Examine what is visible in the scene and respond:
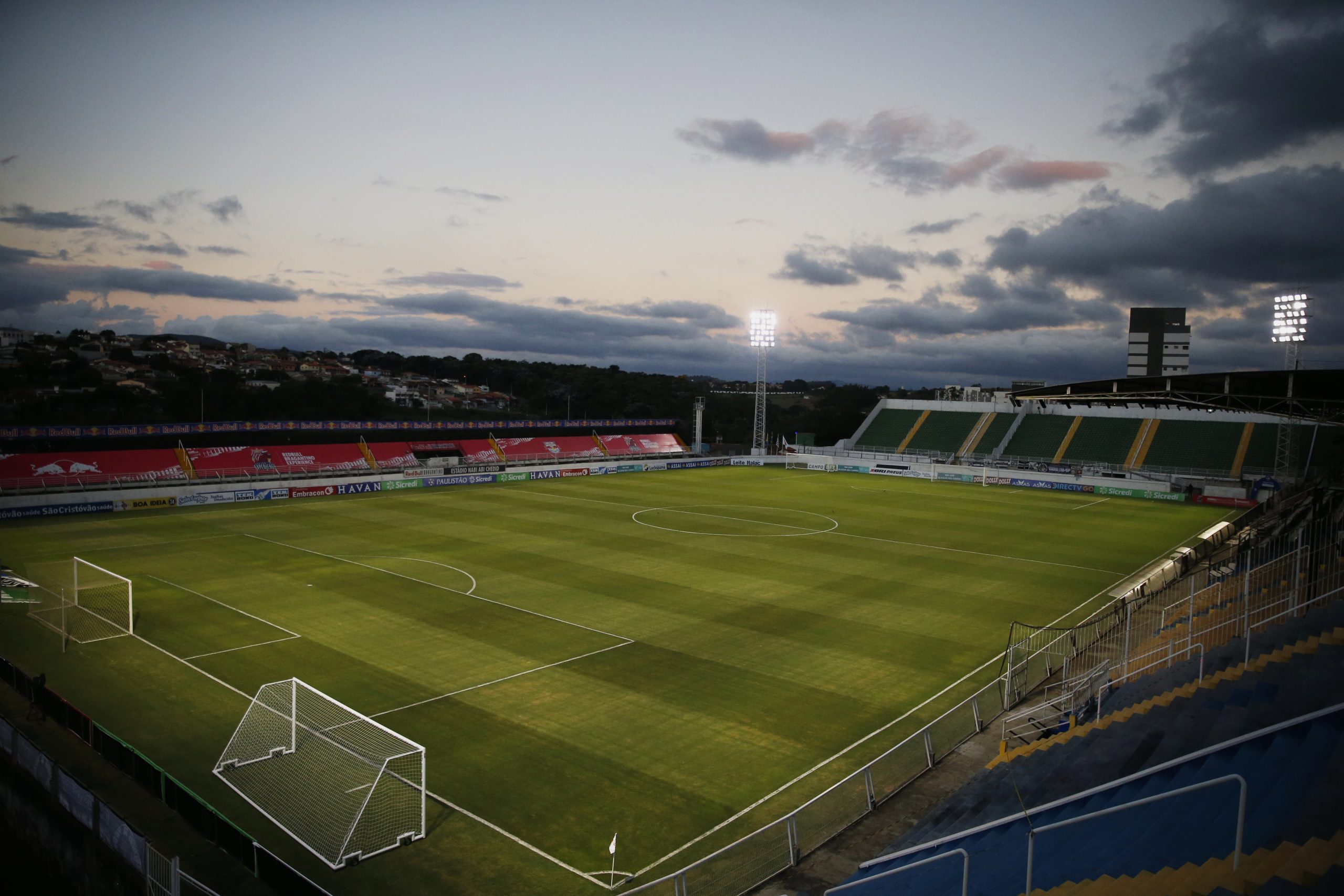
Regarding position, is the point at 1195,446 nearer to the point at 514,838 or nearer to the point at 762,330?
the point at 762,330

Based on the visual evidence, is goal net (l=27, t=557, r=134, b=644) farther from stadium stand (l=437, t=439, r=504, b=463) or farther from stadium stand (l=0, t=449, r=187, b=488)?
stadium stand (l=437, t=439, r=504, b=463)

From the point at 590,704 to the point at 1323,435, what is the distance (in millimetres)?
63357

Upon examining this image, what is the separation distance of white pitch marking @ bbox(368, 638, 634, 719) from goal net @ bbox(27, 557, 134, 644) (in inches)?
353

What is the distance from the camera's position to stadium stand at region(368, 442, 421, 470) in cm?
5391

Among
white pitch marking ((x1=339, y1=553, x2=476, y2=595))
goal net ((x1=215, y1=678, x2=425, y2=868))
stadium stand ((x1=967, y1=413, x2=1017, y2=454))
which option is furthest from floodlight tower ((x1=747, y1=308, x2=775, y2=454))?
goal net ((x1=215, y1=678, x2=425, y2=868))

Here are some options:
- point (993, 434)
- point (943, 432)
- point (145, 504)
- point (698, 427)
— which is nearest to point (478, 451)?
point (698, 427)

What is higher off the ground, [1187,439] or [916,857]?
[1187,439]

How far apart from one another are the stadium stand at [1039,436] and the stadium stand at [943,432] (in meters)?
4.21

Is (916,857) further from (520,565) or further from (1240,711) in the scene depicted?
(520,565)

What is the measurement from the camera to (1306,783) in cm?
703

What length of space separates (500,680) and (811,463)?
2035 inches

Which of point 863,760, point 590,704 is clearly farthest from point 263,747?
A: point 863,760

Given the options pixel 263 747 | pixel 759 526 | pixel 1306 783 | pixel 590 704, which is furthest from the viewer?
pixel 759 526

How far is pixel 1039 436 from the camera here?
218 ft
